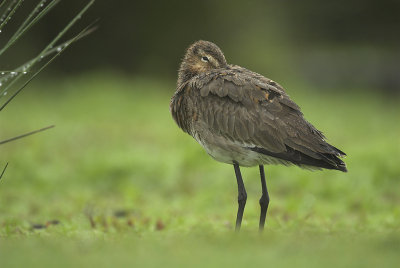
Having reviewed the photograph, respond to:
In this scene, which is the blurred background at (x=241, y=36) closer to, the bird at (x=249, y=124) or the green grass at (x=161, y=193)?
the green grass at (x=161, y=193)

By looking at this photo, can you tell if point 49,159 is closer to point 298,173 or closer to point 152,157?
point 152,157

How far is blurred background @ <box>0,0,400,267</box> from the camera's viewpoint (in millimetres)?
6984

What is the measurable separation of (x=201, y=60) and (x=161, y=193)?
2.85 metres

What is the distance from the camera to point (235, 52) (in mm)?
18188

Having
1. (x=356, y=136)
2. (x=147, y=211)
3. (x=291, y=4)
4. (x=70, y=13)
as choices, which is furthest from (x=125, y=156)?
(x=291, y=4)

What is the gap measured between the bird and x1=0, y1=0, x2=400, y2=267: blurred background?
2.33ft

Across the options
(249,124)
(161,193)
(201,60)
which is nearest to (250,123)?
(249,124)

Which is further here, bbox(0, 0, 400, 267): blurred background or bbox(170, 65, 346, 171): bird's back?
bbox(0, 0, 400, 267): blurred background

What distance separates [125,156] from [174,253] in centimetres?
562

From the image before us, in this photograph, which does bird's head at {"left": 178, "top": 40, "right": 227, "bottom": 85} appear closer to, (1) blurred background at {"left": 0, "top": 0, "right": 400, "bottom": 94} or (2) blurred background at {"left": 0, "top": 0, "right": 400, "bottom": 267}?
(2) blurred background at {"left": 0, "top": 0, "right": 400, "bottom": 267}

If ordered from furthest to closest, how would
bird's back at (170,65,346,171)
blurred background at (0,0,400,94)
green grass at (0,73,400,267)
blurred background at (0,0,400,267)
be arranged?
blurred background at (0,0,400,94) → blurred background at (0,0,400,267) → bird's back at (170,65,346,171) → green grass at (0,73,400,267)

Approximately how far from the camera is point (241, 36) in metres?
18.3

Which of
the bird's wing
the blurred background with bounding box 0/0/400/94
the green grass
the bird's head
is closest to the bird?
the bird's wing

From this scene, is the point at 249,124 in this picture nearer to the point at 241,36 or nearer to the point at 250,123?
the point at 250,123
